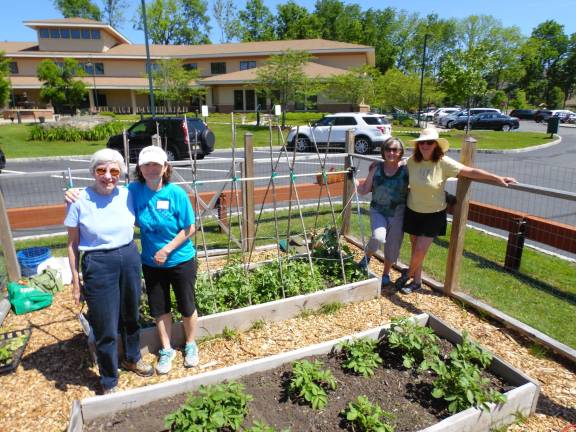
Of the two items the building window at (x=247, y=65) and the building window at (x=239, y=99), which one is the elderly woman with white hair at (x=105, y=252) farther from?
the building window at (x=247, y=65)

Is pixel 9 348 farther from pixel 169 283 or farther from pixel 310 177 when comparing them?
pixel 310 177

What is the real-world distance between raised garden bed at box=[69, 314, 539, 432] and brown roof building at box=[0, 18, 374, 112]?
35533 mm

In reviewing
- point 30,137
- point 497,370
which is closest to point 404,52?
point 30,137

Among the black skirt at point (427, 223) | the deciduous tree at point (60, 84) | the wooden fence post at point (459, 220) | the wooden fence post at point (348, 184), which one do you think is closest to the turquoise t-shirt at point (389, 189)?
the black skirt at point (427, 223)

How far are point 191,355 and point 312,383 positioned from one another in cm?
115

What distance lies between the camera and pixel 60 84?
31.6 metres

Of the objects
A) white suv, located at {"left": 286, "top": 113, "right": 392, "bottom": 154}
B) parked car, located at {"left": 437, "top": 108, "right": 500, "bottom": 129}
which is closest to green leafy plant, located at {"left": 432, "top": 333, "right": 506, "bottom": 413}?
white suv, located at {"left": 286, "top": 113, "right": 392, "bottom": 154}

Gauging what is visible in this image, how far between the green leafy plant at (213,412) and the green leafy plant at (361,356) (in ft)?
2.92

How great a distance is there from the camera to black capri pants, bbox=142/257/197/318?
3201mm

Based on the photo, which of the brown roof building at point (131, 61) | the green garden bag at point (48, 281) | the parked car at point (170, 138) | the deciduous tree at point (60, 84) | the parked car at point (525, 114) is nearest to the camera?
the green garden bag at point (48, 281)

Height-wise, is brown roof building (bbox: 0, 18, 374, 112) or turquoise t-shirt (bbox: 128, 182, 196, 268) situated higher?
brown roof building (bbox: 0, 18, 374, 112)

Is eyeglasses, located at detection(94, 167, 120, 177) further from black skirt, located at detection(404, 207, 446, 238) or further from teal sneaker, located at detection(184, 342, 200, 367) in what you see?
black skirt, located at detection(404, 207, 446, 238)

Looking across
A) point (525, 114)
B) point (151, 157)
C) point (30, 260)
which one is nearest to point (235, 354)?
point (151, 157)

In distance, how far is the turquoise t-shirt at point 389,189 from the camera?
14.5 ft
